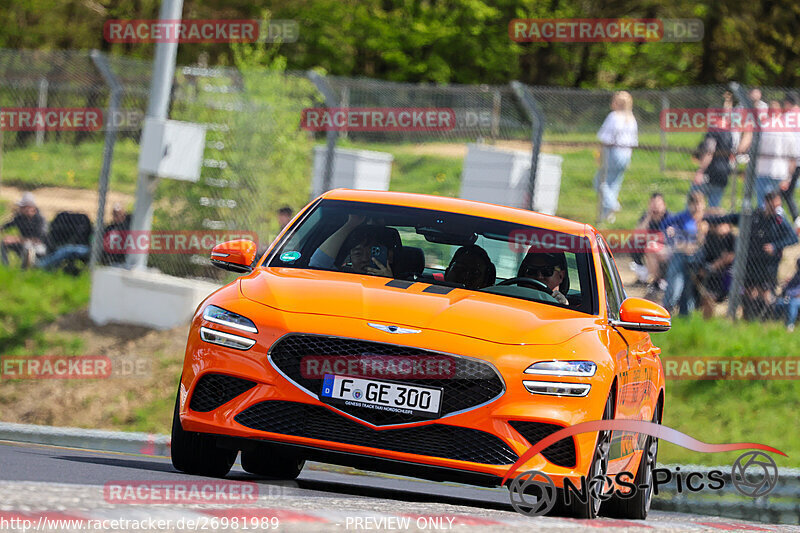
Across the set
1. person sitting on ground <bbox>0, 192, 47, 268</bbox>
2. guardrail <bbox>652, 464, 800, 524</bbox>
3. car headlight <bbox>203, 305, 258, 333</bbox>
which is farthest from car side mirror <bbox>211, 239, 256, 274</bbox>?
person sitting on ground <bbox>0, 192, 47, 268</bbox>

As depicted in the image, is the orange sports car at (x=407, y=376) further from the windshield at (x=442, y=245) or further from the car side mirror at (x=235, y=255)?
the car side mirror at (x=235, y=255)

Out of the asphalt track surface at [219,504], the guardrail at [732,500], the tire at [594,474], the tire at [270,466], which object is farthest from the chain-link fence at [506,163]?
the tire at [594,474]

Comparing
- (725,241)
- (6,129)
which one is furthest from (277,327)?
(6,129)

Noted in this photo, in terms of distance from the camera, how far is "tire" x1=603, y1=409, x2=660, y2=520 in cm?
794

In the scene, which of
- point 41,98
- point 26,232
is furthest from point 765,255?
point 41,98

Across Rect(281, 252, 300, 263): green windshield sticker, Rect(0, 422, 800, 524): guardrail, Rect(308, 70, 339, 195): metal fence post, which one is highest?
Rect(308, 70, 339, 195): metal fence post

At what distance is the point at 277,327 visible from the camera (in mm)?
6570

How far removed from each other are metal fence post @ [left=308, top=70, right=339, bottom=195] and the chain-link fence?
2 cm

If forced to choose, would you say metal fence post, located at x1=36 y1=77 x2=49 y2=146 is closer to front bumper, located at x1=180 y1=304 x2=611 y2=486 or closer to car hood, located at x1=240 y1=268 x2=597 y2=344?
car hood, located at x1=240 y1=268 x2=597 y2=344

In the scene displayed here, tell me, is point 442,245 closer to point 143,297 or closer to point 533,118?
point 533,118

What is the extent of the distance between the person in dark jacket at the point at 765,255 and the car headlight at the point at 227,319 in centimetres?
877

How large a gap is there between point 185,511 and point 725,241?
1034 cm

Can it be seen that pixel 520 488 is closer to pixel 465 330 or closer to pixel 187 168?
pixel 465 330

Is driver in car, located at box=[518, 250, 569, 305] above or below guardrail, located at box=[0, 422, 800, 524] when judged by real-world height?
above
